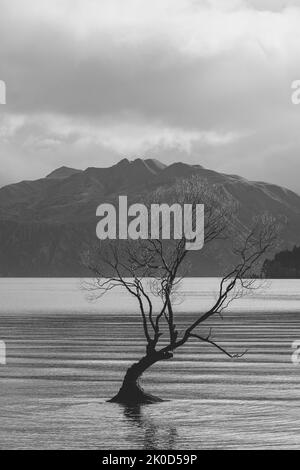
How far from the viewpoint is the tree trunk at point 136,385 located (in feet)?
183

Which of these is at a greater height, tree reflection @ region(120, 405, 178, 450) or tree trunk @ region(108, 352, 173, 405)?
tree trunk @ region(108, 352, 173, 405)

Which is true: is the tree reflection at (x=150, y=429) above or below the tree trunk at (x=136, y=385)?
below

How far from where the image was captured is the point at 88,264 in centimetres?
5894

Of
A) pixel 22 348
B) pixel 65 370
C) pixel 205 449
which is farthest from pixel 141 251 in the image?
pixel 22 348

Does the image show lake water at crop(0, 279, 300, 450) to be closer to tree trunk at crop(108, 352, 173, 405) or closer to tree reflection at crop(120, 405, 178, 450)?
tree reflection at crop(120, 405, 178, 450)

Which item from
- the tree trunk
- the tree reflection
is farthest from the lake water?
the tree trunk

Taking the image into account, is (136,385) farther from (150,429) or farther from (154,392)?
(154,392)

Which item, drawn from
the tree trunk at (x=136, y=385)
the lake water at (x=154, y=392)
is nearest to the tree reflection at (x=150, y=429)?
the lake water at (x=154, y=392)

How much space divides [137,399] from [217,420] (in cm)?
646

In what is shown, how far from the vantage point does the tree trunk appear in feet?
183

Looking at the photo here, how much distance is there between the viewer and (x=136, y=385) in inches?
2323

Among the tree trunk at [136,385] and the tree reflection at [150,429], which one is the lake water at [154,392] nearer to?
the tree reflection at [150,429]

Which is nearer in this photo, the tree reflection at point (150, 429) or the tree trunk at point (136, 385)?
the tree reflection at point (150, 429)
